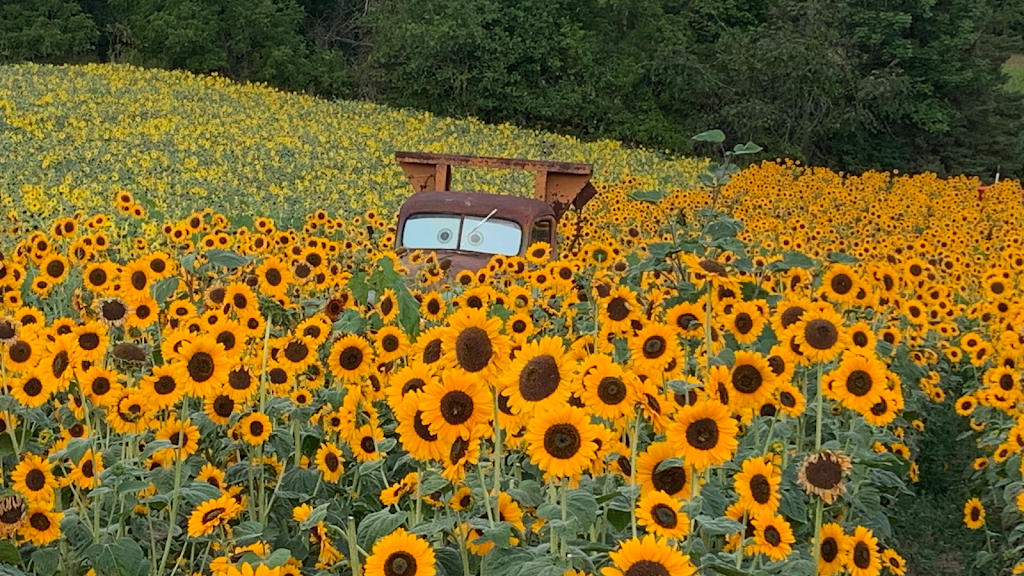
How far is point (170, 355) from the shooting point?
8.06ft

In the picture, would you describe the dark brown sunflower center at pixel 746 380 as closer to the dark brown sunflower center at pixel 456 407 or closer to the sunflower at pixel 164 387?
the dark brown sunflower center at pixel 456 407

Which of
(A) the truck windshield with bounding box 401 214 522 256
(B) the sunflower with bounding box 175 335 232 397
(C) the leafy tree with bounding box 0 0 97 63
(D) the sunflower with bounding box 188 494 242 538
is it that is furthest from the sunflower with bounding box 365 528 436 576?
(C) the leafy tree with bounding box 0 0 97 63

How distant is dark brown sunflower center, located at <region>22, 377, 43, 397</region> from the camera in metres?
2.53

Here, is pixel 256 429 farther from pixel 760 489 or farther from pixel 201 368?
pixel 760 489

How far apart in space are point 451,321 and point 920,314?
3984 millimetres

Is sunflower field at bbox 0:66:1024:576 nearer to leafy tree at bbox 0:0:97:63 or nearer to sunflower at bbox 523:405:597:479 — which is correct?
sunflower at bbox 523:405:597:479

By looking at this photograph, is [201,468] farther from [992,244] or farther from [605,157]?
[605,157]

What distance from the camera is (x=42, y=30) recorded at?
30203 mm

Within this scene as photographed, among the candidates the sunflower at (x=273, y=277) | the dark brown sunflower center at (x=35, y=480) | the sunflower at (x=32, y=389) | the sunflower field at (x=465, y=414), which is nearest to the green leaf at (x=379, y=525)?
the sunflower field at (x=465, y=414)

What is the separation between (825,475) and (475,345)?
2.66 feet

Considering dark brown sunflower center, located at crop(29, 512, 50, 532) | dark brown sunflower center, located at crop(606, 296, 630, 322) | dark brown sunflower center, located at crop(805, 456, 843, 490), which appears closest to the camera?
dark brown sunflower center, located at crop(805, 456, 843, 490)

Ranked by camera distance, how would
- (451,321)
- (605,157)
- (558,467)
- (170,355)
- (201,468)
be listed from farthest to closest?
(605,157) → (201,468) → (170,355) → (451,321) → (558,467)

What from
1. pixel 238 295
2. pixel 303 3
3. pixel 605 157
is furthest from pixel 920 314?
pixel 303 3

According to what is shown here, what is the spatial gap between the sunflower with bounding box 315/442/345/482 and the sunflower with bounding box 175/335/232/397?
0.43m
